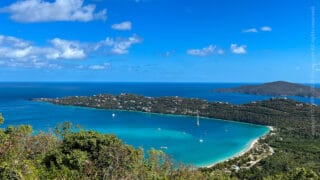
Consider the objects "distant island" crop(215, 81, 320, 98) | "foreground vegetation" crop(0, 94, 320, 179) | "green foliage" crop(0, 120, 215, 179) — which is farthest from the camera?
"distant island" crop(215, 81, 320, 98)

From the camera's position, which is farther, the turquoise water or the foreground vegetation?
the turquoise water

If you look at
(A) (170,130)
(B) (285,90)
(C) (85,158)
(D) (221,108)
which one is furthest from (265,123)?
(B) (285,90)

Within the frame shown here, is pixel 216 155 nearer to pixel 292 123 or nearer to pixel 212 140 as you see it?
pixel 212 140

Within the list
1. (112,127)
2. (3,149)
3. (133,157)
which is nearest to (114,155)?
(133,157)

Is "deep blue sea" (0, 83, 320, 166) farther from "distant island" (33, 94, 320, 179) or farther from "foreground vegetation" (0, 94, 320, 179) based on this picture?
"foreground vegetation" (0, 94, 320, 179)

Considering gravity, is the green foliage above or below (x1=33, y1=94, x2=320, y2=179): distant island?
above

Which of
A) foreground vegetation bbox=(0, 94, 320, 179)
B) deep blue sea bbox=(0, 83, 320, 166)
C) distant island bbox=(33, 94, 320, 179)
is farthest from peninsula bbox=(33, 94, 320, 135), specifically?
deep blue sea bbox=(0, 83, 320, 166)

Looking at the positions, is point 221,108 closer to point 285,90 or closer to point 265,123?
point 265,123
